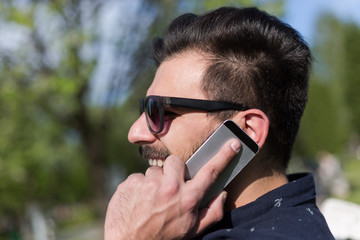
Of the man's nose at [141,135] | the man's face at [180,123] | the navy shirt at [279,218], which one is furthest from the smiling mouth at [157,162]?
the navy shirt at [279,218]

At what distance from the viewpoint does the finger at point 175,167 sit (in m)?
1.74

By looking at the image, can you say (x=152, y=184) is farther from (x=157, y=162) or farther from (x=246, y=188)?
(x=246, y=188)

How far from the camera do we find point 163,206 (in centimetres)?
166

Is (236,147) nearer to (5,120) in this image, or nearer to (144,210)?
(144,210)

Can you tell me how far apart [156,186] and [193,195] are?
0.48 feet

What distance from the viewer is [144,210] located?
1.69m

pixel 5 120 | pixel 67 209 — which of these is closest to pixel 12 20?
pixel 5 120

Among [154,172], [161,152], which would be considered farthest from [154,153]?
[154,172]

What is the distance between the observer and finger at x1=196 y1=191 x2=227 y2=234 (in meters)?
1.75

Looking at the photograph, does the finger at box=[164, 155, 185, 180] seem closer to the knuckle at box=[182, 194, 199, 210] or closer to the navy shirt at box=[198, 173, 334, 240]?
the knuckle at box=[182, 194, 199, 210]

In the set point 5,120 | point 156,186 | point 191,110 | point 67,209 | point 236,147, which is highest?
point 67,209

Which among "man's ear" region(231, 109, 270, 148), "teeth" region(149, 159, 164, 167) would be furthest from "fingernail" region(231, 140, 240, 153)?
"teeth" region(149, 159, 164, 167)

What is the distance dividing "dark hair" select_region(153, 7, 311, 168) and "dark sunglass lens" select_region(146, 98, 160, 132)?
0.80ft

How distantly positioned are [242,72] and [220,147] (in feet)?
1.32
